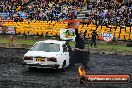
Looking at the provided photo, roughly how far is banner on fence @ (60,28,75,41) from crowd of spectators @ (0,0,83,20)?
14.7 feet

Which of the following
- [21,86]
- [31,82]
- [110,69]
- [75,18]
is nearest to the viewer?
[21,86]

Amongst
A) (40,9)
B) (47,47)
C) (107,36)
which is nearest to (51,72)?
(47,47)

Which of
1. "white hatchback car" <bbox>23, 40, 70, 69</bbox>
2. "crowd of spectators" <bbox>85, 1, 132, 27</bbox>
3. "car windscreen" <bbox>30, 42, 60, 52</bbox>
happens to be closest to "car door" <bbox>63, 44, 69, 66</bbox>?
"white hatchback car" <bbox>23, 40, 70, 69</bbox>

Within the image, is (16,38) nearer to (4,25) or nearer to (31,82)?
(4,25)

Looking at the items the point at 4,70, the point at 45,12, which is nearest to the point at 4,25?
the point at 45,12

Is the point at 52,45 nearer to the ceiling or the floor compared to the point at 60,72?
nearer to the ceiling

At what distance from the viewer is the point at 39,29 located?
36.8 metres

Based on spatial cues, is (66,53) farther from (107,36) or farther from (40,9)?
(40,9)

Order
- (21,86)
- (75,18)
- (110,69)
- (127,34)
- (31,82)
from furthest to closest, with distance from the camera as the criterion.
A: (75,18), (127,34), (110,69), (31,82), (21,86)

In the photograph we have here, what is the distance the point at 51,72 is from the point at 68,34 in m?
15.2

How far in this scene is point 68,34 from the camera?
114ft

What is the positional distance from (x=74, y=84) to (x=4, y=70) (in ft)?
15.6

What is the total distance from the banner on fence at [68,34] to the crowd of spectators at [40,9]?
4479mm

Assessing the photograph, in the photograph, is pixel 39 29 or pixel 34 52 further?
pixel 39 29
